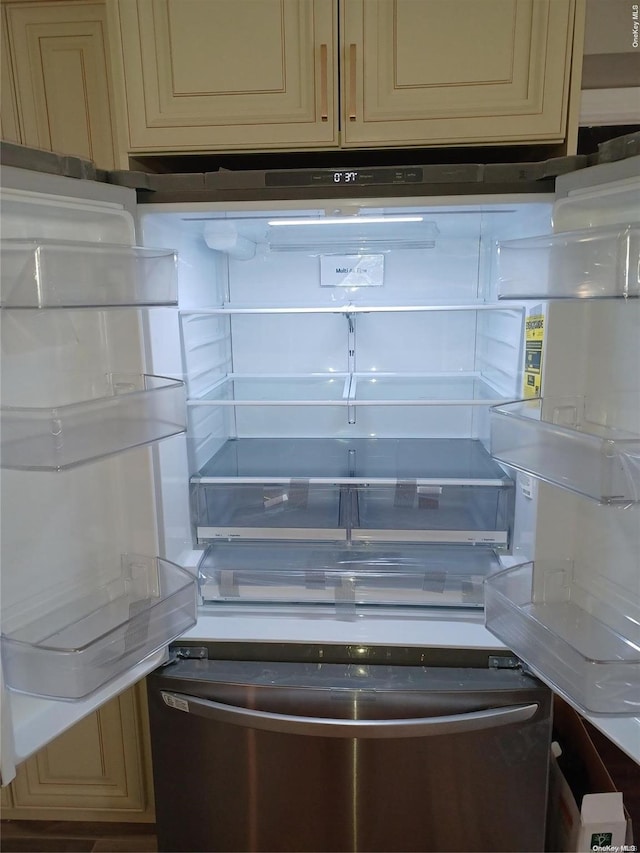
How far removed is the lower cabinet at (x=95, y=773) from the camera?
5.02 feet

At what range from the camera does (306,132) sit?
1103 millimetres

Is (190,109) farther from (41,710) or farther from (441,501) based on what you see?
(41,710)

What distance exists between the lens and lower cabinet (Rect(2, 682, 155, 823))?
1531mm

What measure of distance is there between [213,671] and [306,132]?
1121 millimetres

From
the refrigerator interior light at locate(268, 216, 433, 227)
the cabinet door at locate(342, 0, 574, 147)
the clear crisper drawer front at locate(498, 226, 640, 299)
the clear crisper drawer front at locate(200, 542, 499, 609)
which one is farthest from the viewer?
the clear crisper drawer front at locate(200, 542, 499, 609)

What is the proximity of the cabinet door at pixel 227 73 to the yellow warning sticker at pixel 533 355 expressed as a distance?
545 millimetres

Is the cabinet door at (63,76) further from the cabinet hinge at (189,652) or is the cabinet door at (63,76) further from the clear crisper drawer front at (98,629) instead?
the cabinet hinge at (189,652)

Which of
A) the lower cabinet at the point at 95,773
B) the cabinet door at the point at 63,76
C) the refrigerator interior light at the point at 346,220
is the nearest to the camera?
the refrigerator interior light at the point at 346,220

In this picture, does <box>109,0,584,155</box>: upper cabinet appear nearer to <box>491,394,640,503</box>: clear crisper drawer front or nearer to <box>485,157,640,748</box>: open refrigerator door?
<box>485,157,640,748</box>: open refrigerator door

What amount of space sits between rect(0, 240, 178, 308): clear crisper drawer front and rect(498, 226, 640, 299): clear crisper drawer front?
60cm

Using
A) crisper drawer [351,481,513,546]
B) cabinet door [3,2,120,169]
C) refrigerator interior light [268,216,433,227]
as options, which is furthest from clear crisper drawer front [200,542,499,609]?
cabinet door [3,2,120,169]

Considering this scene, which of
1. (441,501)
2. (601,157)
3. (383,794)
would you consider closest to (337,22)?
(601,157)

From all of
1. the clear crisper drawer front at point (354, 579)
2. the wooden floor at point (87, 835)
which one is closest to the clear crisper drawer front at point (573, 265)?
the clear crisper drawer front at point (354, 579)

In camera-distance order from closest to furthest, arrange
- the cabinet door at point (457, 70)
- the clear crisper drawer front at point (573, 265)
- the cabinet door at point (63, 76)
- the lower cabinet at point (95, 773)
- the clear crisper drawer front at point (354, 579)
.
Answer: the clear crisper drawer front at point (573, 265) < the cabinet door at point (457, 70) < the clear crisper drawer front at point (354, 579) < the cabinet door at point (63, 76) < the lower cabinet at point (95, 773)
